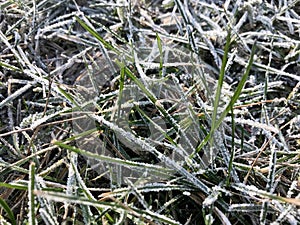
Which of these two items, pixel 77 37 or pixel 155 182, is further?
pixel 77 37

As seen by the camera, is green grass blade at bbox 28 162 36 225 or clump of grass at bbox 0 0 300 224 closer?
green grass blade at bbox 28 162 36 225

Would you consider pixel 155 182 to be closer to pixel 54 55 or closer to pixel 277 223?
pixel 277 223

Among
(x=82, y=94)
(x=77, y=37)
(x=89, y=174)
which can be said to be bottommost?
(x=89, y=174)

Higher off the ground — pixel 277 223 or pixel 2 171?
pixel 2 171

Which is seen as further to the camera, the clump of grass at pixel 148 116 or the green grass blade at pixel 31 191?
the clump of grass at pixel 148 116

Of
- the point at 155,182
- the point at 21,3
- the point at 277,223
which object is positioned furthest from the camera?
the point at 21,3

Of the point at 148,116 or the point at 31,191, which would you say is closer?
the point at 31,191

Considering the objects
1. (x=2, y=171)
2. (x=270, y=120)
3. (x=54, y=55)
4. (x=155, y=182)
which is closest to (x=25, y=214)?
(x=2, y=171)

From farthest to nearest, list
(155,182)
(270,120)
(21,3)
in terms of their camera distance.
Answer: (21,3), (270,120), (155,182)
